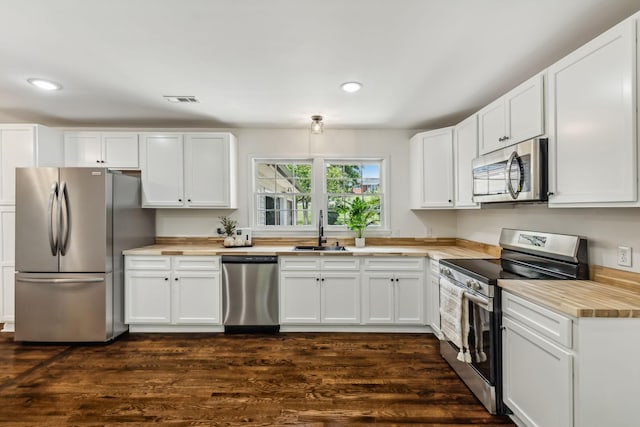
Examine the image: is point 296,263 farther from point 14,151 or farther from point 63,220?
A: point 14,151

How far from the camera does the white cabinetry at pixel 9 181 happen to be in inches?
137

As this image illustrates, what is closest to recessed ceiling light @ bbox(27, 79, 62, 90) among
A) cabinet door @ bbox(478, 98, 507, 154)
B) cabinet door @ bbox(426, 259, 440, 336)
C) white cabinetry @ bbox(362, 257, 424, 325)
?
white cabinetry @ bbox(362, 257, 424, 325)

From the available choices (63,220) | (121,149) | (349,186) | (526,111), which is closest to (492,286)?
(526,111)

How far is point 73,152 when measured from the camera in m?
3.84

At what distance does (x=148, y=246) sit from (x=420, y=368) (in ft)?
11.1

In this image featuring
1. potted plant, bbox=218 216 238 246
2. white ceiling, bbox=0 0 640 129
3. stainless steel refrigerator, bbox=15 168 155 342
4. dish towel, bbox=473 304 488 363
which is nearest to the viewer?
white ceiling, bbox=0 0 640 129

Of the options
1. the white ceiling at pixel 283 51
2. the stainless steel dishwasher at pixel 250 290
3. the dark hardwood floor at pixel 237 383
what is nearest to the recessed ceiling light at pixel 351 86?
the white ceiling at pixel 283 51

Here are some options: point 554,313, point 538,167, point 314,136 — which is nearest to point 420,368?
point 554,313

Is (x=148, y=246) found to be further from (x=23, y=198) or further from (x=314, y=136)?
(x=314, y=136)

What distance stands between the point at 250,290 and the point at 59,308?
1.92 metres

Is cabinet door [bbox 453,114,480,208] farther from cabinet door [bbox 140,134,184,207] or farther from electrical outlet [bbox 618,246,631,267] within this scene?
cabinet door [bbox 140,134,184,207]

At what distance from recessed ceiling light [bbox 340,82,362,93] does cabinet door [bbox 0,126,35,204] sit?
11.5 feet

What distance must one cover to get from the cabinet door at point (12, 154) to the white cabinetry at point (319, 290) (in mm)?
3088

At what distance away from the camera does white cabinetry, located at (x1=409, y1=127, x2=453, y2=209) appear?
3.60 metres
